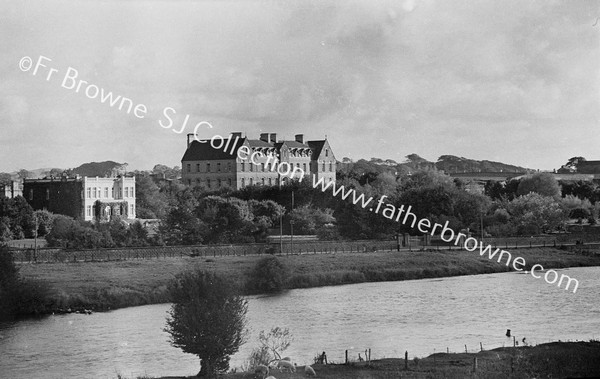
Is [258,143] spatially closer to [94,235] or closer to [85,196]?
[85,196]

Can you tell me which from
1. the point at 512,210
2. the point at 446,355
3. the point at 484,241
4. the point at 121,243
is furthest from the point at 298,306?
the point at 512,210

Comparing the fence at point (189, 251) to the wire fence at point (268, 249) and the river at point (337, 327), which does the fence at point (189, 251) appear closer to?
the wire fence at point (268, 249)

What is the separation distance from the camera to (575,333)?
35406mm

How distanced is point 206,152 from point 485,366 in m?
61.7

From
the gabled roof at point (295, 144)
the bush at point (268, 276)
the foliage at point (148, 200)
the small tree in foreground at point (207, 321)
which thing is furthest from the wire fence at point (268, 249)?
the gabled roof at point (295, 144)

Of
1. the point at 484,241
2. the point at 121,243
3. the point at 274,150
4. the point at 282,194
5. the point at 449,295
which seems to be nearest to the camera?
the point at 449,295

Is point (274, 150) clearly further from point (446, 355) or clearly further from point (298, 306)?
point (446, 355)

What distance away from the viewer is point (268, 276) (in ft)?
165

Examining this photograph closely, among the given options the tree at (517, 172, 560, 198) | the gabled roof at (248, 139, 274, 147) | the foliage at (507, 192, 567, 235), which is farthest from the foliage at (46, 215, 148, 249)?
the tree at (517, 172, 560, 198)

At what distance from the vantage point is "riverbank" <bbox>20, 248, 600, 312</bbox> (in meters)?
44.1

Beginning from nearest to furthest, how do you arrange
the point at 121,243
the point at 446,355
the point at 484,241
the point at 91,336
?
the point at 446,355, the point at 91,336, the point at 121,243, the point at 484,241

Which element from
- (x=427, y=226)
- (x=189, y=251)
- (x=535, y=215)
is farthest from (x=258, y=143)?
(x=189, y=251)

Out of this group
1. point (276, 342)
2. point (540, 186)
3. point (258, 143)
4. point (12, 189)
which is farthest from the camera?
point (540, 186)

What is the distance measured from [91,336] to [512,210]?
50.2 m
